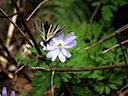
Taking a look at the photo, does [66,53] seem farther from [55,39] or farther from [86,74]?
[86,74]

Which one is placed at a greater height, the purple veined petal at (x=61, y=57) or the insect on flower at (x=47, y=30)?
the insect on flower at (x=47, y=30)

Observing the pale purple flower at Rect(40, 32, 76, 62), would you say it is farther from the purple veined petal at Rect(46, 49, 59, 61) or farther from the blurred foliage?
the blurred foliage

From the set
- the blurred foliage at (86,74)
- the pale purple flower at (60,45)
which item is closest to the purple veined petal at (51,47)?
the pale purple flower at (60,45)

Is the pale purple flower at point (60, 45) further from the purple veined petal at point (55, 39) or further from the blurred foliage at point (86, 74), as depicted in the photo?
the blurred foliage at point (86, 74)

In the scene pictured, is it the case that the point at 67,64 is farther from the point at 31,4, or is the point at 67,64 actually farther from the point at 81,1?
the point at 31,4

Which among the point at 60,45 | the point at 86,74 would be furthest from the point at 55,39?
the point at 86,74
